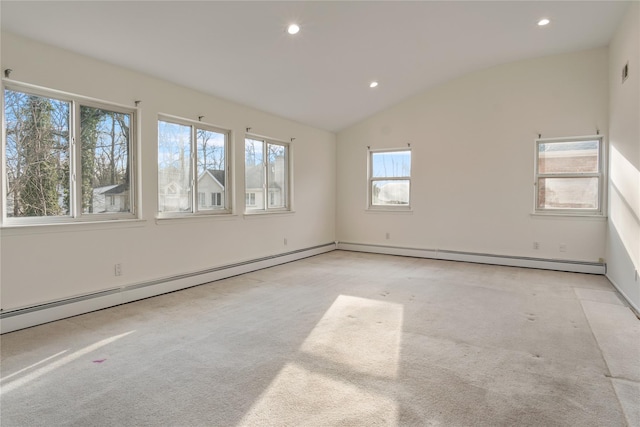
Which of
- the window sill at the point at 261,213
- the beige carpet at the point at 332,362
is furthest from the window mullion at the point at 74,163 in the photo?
the window sill at the point at 261,213

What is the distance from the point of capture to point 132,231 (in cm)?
385

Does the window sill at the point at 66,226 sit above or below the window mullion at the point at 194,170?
below

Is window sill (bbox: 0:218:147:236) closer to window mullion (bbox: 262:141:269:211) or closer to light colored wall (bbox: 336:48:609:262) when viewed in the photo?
window mullion (bbox: 262:141:269:211)

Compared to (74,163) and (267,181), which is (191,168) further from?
(267,181)

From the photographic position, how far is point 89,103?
3.55 meters

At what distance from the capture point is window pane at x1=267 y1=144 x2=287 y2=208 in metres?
6.10

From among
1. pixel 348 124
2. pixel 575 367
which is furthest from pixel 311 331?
pixel 348 124

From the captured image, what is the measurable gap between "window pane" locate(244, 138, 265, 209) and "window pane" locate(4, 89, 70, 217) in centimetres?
244

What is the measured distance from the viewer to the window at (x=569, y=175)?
537 centimetres

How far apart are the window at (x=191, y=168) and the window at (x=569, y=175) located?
16.1ft

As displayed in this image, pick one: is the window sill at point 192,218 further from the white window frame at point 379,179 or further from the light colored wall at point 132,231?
the white window frame at point 379,179

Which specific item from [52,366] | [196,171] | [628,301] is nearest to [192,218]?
[196,171]

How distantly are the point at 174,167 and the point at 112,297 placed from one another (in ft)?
5.42

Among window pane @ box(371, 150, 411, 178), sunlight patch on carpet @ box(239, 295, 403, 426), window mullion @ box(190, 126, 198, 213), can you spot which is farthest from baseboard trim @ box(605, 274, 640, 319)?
window mullion @ box(190, 126, 198, 213)
